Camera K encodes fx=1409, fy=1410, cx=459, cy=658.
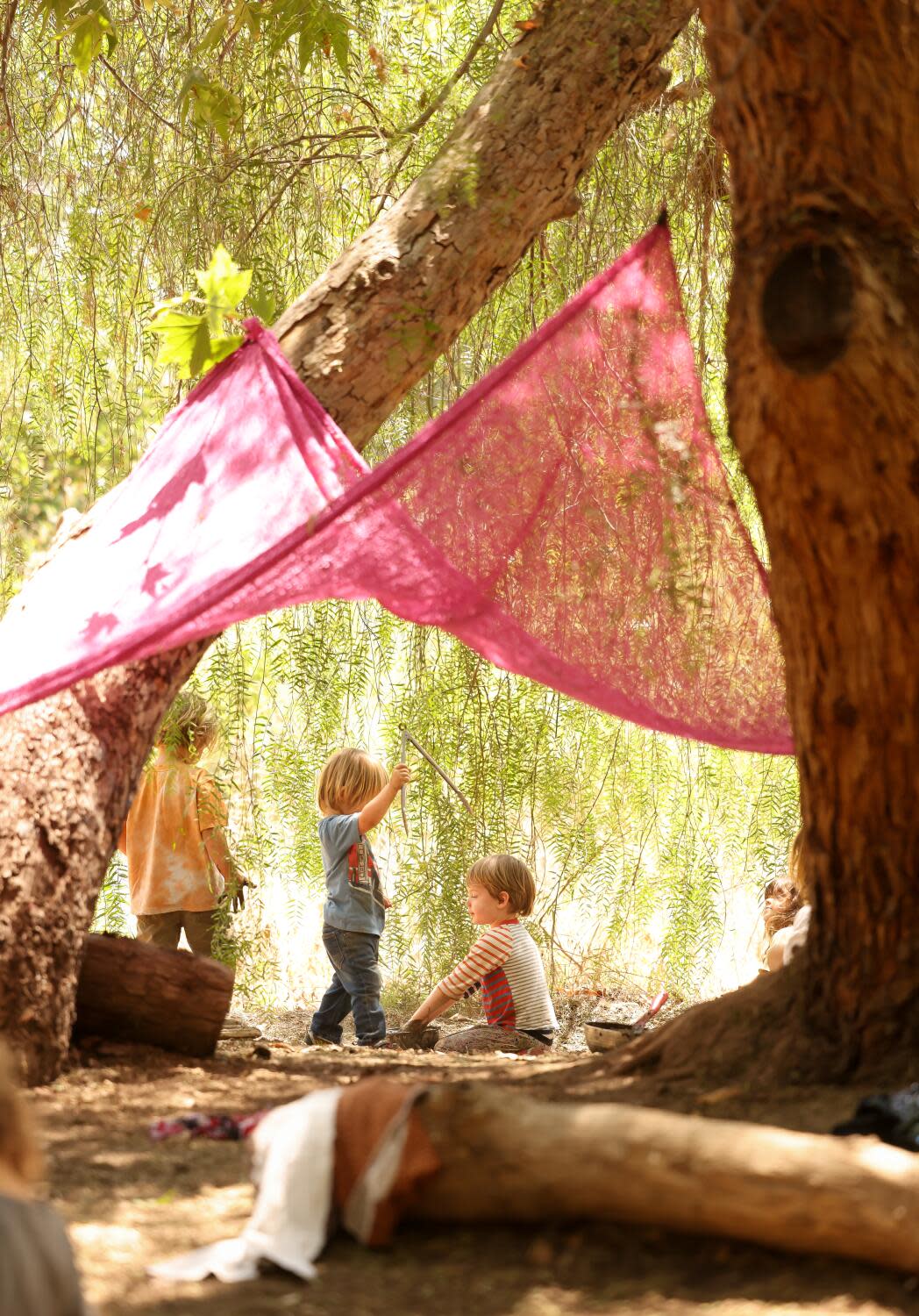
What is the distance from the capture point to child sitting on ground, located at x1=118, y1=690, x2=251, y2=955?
12.5 feet

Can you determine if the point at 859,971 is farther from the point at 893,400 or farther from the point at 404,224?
the point at 404,224

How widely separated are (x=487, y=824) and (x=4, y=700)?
165 centimetres

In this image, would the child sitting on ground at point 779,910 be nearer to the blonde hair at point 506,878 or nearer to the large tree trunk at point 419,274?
the blonde hair at point 506,878

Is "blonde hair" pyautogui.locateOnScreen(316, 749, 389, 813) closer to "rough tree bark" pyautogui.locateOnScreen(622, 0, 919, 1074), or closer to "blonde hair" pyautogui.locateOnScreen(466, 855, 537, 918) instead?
"blonde hair" pyautogui.locateOnScreen(466, 855, 537, 918)

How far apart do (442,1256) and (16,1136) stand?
0.70 metres

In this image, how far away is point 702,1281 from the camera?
1.63 metres

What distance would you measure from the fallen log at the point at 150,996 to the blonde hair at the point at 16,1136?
1.67 m

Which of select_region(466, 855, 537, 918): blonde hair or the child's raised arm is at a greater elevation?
the child's raised arm

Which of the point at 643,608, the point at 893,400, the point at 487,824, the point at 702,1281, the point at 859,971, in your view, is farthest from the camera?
the point at 487,824

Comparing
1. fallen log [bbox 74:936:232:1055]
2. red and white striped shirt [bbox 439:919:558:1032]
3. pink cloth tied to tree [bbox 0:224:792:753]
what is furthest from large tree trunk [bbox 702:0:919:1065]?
red and white striped shirt [bbox 439:919:558:1032]

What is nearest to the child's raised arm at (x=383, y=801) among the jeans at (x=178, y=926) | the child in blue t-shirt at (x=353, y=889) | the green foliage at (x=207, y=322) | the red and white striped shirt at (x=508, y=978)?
the child in blue t-shirt at (x=353, y=889)

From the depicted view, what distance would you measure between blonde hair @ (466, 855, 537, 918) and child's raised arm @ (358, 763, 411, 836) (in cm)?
29

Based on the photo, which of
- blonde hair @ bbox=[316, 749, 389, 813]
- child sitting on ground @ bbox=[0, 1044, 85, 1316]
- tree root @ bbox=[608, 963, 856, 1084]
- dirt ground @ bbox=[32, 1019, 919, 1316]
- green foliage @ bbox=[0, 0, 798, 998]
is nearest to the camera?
child sitting on ground @ bbox=[0, 1044, 85, 1316]

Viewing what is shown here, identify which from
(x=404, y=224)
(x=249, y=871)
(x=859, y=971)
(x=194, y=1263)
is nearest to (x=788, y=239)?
(x=859, y=971)
